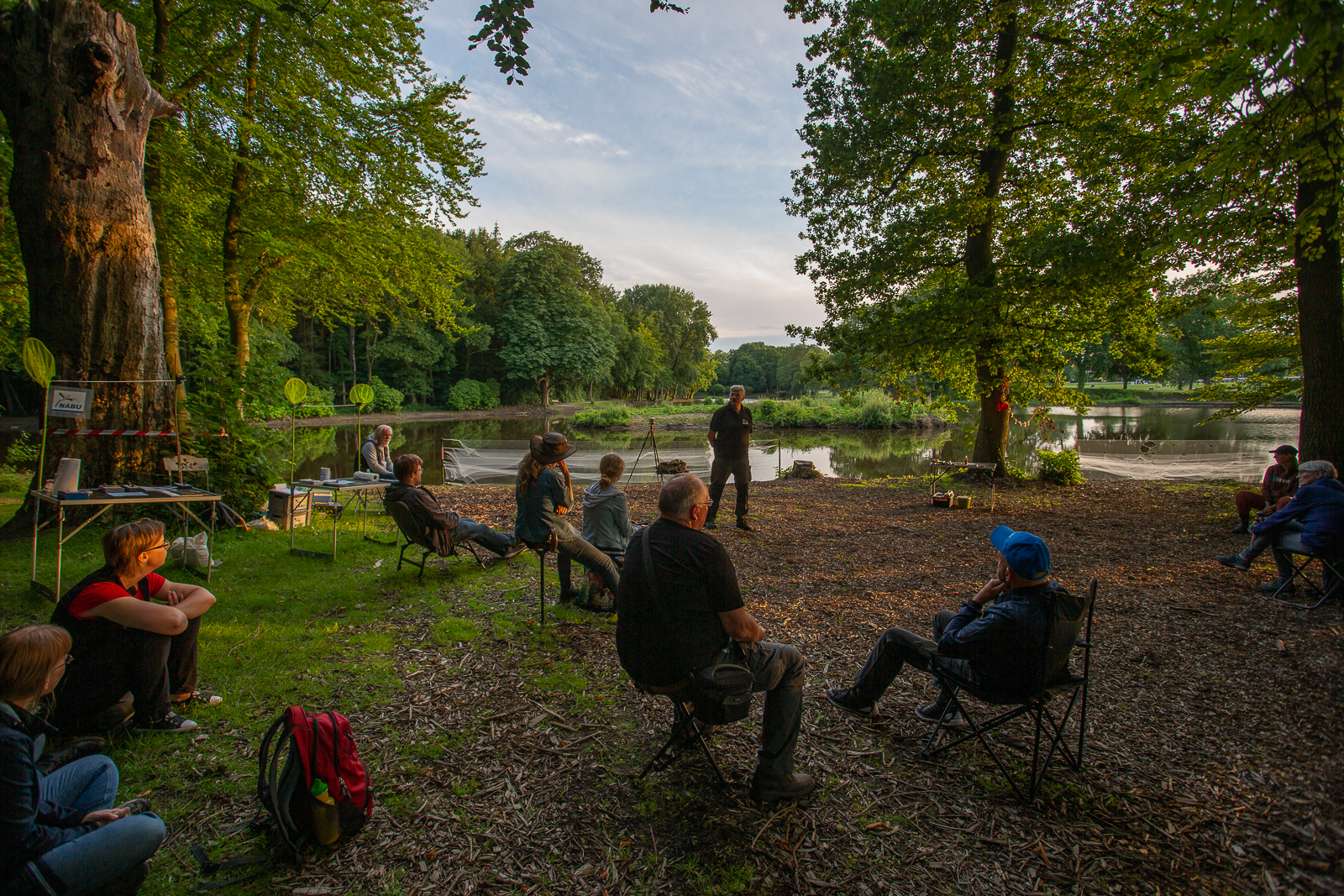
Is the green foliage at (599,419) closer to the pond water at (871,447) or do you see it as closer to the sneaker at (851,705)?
the pond water at (871,447)

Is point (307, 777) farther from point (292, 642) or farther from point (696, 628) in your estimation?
point (292, 642)

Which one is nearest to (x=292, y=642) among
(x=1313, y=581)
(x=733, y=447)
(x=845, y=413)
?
(x=733, y=447)

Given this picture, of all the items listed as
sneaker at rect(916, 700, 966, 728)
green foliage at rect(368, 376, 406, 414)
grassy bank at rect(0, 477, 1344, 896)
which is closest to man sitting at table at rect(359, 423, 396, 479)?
grassy bank at rect(0, 477, 1344, 896)

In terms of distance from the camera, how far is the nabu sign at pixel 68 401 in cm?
509

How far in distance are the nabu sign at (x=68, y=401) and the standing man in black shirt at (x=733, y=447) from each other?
6227 mm

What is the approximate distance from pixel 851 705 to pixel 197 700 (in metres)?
3.58

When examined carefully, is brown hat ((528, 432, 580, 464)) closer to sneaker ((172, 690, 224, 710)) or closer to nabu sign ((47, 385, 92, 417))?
sneaker ((172, 690, 224, 710))

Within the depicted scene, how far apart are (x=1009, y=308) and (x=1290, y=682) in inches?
306

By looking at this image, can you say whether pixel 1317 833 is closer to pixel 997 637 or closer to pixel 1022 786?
pixel 1022 786

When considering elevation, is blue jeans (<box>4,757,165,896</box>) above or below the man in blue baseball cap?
below

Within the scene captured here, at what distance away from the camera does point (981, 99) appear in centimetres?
1058

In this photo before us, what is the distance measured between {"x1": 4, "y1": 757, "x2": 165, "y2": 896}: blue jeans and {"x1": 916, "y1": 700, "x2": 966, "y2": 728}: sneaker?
11.1 ft

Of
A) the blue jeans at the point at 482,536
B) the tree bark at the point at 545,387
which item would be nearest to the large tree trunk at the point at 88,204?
the blue jeans at the point at 482,536

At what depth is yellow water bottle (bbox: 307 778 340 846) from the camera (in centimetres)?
224
